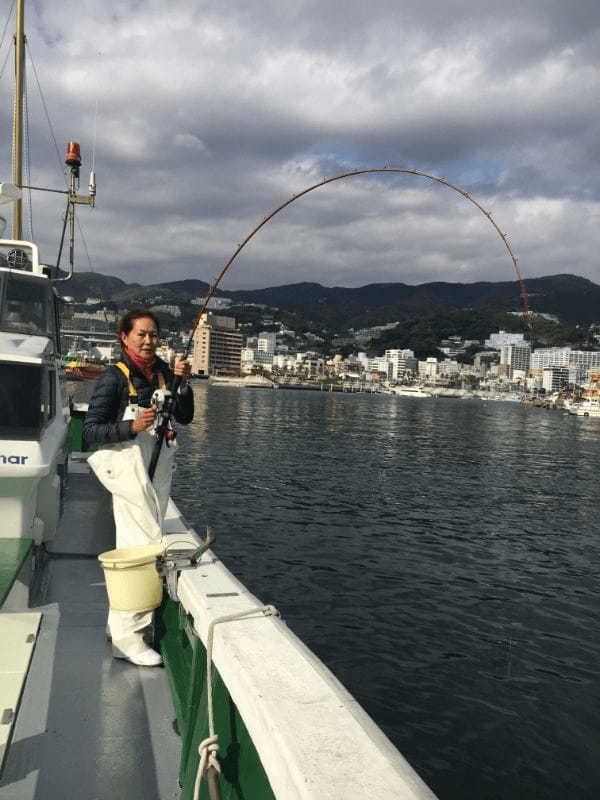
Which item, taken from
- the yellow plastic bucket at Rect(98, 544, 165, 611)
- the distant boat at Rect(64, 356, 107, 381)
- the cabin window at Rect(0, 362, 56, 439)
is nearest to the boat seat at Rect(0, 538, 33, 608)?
the yellow plastic bucket at Rect(98, 544, 165, 611)

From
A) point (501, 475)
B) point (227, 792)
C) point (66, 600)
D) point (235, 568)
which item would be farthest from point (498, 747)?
point (501, 475)

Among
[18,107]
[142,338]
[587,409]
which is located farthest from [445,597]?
[587,409]

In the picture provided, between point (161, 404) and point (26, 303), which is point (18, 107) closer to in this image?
point (26, 303)

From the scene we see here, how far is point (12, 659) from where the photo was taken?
14.1 ft

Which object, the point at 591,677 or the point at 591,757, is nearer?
the point at 591,757

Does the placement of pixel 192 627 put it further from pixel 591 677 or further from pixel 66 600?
pixel 591 677

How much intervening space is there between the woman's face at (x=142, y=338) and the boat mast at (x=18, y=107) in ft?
32.7

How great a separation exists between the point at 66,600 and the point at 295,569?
828 centimetres

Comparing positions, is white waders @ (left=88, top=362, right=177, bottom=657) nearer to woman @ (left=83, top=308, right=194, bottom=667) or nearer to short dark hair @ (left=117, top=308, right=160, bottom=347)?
woman @ (left=83, top=308, right=194, bottom=667)

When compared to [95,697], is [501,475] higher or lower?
lower

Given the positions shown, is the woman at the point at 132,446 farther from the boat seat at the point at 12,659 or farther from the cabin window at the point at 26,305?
the cabin window at the point at 26,305

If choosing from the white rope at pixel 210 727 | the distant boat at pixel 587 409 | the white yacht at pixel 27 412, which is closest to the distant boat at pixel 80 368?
the white yacht at pixel 27 412

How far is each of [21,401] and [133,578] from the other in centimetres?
215

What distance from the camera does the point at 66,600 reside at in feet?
18.9
